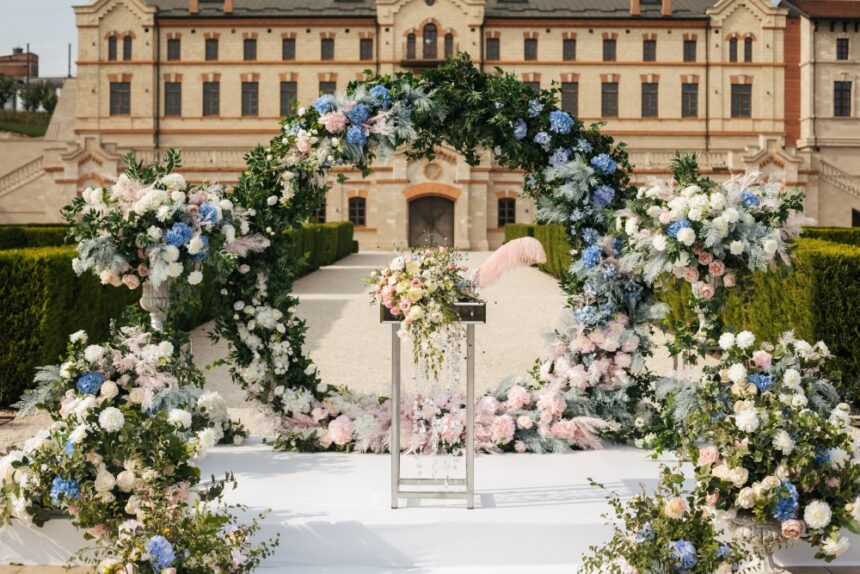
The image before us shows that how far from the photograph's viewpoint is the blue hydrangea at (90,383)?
15.0ft

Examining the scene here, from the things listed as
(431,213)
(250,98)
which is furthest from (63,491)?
(250,98)

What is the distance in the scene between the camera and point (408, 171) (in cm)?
3741

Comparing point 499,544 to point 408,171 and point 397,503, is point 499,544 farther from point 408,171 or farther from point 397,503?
point 408,171

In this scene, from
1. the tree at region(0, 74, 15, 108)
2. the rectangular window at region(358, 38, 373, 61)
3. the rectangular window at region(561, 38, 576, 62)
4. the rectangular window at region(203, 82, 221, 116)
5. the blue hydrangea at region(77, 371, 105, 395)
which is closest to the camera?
the blue hydrangea at region(77, 371, 105, 395)

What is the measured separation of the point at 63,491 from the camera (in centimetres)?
412

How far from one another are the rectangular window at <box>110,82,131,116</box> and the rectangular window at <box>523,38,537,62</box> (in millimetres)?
17622

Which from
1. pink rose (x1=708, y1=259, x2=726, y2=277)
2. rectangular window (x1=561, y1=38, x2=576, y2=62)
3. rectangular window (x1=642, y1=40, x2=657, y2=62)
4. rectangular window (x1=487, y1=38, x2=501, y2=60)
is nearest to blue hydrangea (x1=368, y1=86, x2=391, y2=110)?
pink rose (x1=708, y1=259, x2=726, y2=277)

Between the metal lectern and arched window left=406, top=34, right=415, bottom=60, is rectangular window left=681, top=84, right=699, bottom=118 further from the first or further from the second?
the metal lectern

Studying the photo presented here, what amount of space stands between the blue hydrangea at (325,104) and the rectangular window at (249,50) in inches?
1440

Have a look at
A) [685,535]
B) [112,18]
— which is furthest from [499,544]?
[112,18]

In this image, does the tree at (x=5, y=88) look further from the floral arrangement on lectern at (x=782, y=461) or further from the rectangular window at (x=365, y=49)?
the floral arrangement on lectern at (x=782, y=461)

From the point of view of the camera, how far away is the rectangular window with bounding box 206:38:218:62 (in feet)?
133

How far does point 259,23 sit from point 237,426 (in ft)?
121

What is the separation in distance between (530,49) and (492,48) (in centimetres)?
169
